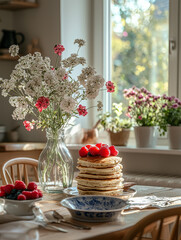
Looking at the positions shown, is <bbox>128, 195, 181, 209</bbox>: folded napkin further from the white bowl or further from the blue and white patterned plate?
the white bowl

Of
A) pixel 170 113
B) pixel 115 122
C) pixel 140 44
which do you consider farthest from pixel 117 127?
pixel 140 44

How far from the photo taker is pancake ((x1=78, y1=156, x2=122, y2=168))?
194 cm

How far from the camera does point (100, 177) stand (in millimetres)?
1936

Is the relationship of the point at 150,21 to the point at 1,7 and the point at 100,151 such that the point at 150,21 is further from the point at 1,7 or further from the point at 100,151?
the point at 100,151

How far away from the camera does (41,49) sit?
11.8 ft

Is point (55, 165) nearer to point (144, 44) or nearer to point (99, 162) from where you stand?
point (99, 162)

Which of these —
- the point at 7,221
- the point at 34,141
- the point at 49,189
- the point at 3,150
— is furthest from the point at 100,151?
the point at 34,141

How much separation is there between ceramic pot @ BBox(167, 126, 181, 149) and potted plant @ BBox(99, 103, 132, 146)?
1.25 ft

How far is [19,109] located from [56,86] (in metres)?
0.22

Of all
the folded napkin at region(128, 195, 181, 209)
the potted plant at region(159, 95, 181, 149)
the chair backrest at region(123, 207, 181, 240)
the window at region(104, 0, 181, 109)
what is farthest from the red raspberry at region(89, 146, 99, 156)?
the window at region(104, 0, 181, 109)

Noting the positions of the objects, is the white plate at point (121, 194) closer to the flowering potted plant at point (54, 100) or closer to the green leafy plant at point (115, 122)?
the flowering potted plant at point (54, 100)

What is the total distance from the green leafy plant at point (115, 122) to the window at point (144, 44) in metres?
0.26

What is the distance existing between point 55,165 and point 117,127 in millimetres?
1285

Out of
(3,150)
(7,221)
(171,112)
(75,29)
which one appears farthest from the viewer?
(75,29)
